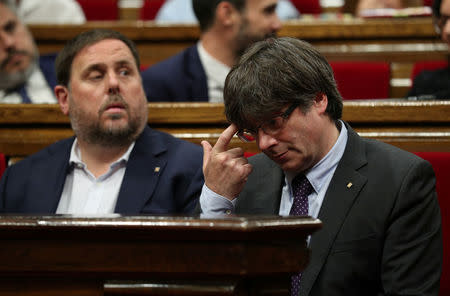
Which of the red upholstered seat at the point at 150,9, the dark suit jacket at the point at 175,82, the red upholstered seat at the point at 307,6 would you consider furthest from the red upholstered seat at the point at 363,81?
the red upholstered seat at the point at 150,9

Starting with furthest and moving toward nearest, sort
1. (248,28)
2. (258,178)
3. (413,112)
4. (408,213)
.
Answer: (248,28), (413,112), (258,178), (408,213)

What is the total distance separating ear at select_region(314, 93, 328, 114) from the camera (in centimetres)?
75

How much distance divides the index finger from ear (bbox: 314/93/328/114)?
9 cm

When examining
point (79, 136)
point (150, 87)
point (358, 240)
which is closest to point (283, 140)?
point (358, 240)

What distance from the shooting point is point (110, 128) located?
3.34ft

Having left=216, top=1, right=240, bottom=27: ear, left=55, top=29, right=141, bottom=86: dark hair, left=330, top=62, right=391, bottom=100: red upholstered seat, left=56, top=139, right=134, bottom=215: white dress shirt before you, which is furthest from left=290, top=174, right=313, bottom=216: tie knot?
left=216, top=1, right=240, bottom=27: ear

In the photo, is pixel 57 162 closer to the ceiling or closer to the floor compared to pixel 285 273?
closer to the floor

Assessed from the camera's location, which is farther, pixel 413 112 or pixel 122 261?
pixel 413 112

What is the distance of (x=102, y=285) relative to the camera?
50 centimetres

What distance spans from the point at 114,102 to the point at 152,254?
0.57 metres

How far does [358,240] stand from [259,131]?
15cm

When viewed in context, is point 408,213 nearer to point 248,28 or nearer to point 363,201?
point 363,201

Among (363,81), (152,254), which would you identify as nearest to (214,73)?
(363,81)

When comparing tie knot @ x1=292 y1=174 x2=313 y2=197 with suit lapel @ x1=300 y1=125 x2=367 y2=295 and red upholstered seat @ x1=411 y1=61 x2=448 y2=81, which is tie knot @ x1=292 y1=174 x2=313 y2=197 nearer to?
suit lapel @ x1=300 y1=125 x2=367 y2=295
